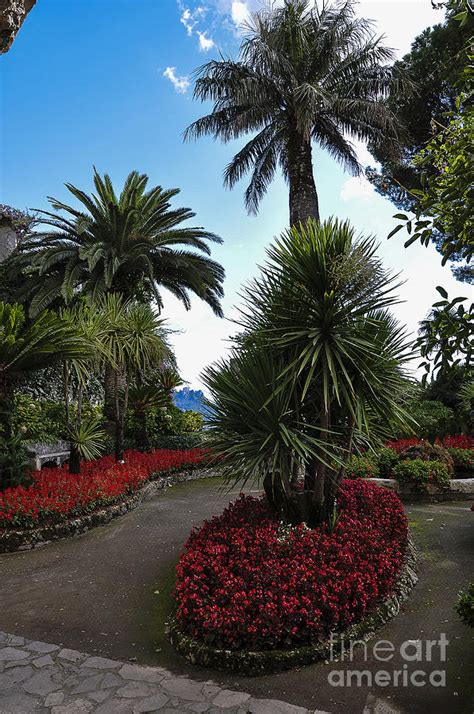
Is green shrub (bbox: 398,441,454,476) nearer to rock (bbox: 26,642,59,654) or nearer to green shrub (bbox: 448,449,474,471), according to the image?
green shrub (bbox: 448,449,474,471)

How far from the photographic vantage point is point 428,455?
9648 millimetres

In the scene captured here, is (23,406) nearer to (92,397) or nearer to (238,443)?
(92,397)

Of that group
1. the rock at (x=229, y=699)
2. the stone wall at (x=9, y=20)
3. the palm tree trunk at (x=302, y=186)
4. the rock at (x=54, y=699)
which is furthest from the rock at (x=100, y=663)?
the palm tree trunk at (x=302, y=186)

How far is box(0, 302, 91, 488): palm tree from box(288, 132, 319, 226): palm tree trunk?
5394mm

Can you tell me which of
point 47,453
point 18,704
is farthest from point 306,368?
point 47,453

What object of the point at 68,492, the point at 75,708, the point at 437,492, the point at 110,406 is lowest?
the point at 75,708

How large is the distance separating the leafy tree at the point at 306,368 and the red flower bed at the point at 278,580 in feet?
1.86

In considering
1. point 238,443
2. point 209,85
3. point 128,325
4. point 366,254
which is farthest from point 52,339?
point 209,85

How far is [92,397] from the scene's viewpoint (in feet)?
61.5

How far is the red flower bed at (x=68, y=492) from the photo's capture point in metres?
6.65

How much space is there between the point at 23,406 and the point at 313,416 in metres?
9.50

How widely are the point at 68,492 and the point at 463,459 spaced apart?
7392 millimetres

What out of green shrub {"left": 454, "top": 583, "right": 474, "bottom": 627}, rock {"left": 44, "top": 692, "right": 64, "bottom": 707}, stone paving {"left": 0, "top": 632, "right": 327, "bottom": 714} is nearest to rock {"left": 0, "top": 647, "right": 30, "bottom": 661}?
stone paving {"left": 0, "top": 632, "right": 327, "bottom": 714}

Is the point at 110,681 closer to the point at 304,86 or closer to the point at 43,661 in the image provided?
the point at 43,661
